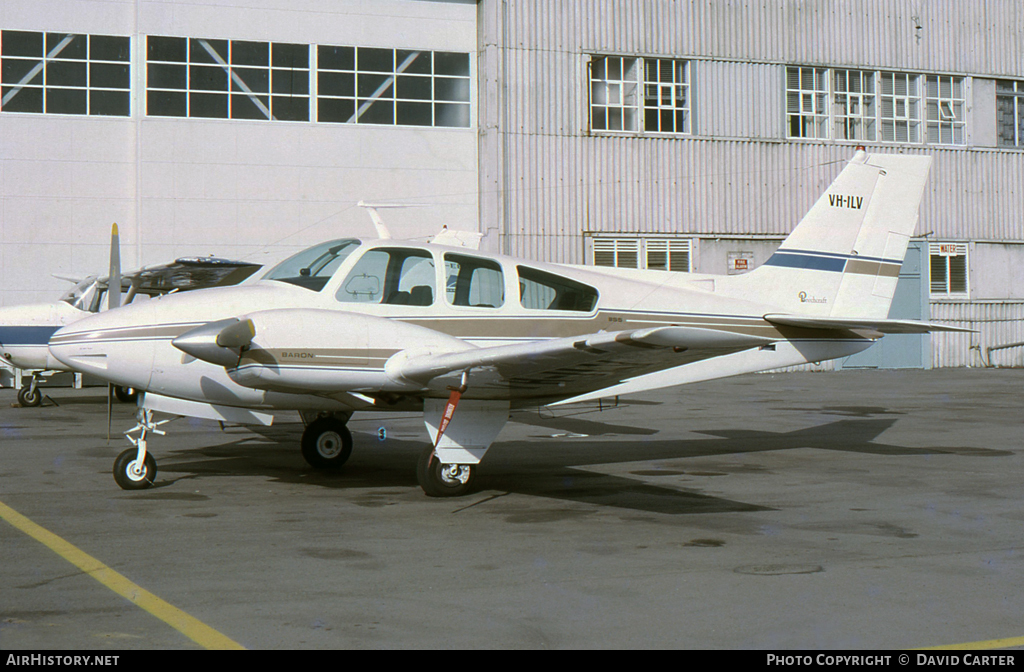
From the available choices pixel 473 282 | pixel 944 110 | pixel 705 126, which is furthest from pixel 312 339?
pixel 944 110

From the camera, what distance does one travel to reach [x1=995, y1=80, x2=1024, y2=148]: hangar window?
2970 centimetres

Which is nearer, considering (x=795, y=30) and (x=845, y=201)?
(x=845, y=201)

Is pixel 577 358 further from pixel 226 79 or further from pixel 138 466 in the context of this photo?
pixel 226 79

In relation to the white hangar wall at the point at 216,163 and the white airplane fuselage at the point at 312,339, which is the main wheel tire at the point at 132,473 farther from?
the white hangar wall at the point at 216,163

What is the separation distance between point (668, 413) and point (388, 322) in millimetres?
9142

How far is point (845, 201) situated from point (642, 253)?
49.9 ft

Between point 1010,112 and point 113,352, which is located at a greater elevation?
point 1010,112

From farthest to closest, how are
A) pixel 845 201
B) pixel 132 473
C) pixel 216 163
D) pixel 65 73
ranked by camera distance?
1. pixel 216 163
2. pixel 65 73
3. pixel 845 201
4. pixel 132 473

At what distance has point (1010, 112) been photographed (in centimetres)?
2992

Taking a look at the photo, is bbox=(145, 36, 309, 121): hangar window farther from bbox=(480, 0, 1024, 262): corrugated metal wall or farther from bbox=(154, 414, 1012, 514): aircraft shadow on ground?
bbox=(154, 414, 1012, 514): aircraft shadow on ground

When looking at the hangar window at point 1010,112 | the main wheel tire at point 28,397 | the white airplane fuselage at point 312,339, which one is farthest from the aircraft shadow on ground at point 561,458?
the hangar window at point 1010,112

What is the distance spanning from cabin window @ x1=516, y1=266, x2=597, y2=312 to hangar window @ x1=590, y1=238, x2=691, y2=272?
1629 cm
